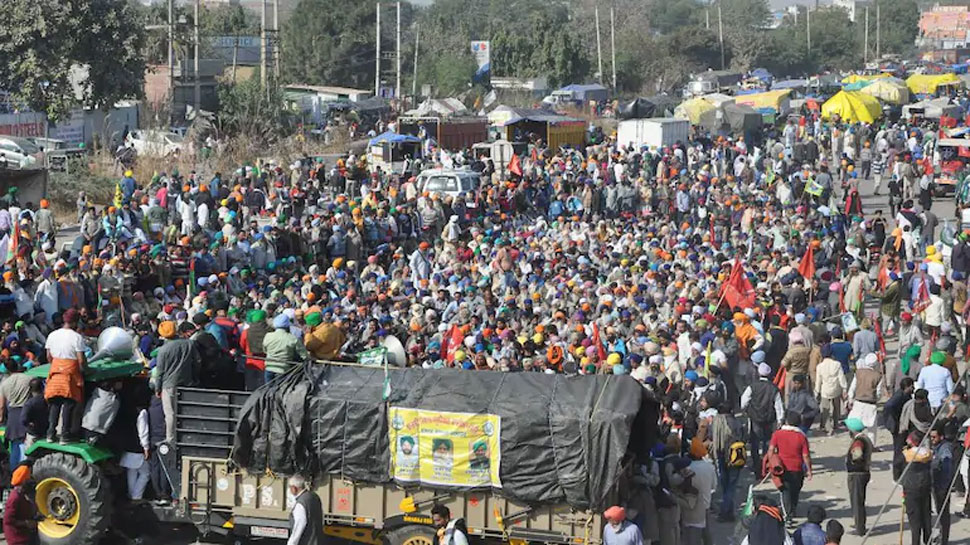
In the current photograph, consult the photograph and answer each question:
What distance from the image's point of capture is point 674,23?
15212 centimetres

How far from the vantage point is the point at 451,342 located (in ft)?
58.3

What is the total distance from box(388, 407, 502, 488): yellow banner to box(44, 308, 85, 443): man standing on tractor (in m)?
2.83

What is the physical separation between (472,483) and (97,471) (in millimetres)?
3288

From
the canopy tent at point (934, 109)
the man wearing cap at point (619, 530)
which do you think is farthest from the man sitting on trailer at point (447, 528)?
the canopy tent at point (934, 109)

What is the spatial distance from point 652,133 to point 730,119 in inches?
257

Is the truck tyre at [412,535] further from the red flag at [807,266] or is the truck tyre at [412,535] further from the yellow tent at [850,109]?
the yellow tent at [850,109]

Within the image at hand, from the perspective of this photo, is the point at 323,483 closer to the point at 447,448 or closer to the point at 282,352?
the point at 447,448

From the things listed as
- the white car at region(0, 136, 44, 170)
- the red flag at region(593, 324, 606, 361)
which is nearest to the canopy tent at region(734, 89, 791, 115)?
the white car at region(0, 136, 44, 170)

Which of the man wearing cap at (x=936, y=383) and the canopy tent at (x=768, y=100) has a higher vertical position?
the canopy tent at (x=768, y=100)

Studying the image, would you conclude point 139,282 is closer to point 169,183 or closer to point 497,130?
point 169,183

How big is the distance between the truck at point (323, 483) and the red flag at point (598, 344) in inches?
195

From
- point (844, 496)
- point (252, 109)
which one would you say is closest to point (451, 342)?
point (844, 496)

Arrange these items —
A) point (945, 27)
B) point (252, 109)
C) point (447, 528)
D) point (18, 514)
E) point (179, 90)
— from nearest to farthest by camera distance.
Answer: point (447, 528) → point (18, 514) → point (252, 109) → point (179, 90) → point (945, 27)

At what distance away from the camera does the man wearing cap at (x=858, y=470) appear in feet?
43.9
